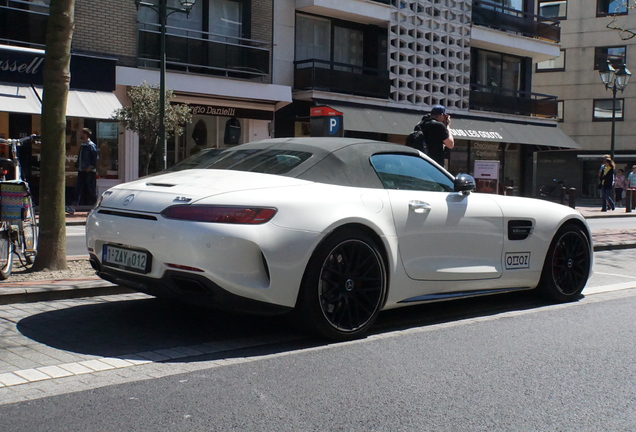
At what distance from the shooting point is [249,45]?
78.4 ft

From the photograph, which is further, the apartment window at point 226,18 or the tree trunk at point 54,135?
the apartment window at point 226,18

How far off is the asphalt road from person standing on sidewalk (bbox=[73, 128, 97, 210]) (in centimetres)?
1302

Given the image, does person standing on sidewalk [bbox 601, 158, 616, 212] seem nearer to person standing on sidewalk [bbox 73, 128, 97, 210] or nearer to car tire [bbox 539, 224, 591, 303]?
person standing on sidewalk [bbox 73, 128, 97, 210]

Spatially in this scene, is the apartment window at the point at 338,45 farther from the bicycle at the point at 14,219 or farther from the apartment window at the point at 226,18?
the bicycle at the point at 14,219

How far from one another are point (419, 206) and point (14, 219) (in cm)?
369

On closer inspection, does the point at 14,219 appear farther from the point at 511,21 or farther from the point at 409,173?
the point at 511,21

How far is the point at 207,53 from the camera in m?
22.6

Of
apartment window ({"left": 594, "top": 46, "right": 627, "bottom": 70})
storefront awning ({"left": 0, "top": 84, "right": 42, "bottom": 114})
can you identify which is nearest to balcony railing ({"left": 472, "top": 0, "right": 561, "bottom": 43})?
apartment window ({"left": 594, "top": 46, "right": 627, "bottom": 70})

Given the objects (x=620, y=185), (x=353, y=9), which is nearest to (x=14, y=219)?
(x=353, y=9)

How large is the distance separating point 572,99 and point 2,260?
45.3 meters

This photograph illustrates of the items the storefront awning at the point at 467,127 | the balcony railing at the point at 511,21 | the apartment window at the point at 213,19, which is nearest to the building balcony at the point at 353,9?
the apartment window at the point at 213,19

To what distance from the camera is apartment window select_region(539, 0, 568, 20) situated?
4784 centimetres

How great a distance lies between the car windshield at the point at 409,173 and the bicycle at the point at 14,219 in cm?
332

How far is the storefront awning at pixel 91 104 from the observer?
18.9 m
